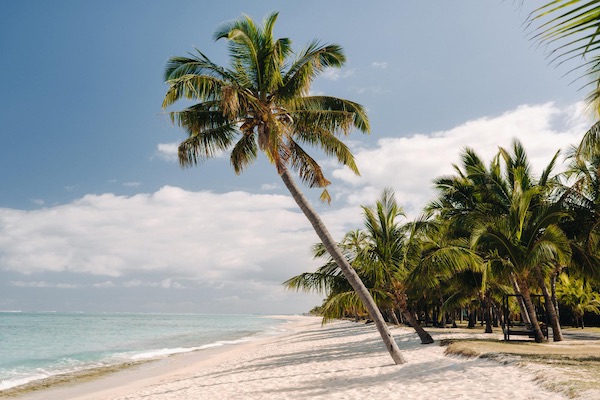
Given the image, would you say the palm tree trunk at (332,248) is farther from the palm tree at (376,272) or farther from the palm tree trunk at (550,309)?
the palm tree trunk at (550,309)

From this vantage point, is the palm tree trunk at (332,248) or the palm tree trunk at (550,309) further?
the palm tree trunk at (550,309)

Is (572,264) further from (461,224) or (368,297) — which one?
(368,297)

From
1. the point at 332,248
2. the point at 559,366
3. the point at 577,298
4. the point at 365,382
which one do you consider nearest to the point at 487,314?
the point at 577,298

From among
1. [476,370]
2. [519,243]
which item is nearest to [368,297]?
[476,370]

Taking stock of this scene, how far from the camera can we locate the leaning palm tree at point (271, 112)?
11.6m

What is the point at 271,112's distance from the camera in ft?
39.4

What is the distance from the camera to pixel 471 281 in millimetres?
19953

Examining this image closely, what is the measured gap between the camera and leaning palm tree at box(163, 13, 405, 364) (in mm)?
11562

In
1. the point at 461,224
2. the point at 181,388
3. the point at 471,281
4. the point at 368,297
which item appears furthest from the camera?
A: the point at 471,281

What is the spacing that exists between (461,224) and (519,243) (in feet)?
10.5

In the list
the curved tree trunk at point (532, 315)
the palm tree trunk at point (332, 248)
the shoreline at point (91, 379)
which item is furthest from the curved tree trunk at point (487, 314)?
the shoreline at point (91, 379)

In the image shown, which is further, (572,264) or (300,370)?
(572,264)

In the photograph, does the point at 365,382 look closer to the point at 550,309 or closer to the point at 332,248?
the point at 332,248

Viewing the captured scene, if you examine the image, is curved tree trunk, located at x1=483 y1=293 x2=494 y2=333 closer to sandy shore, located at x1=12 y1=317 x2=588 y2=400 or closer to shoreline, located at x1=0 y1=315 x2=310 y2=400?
sandy shore, located at x1=12 y1=317 x2=588 y2=400
